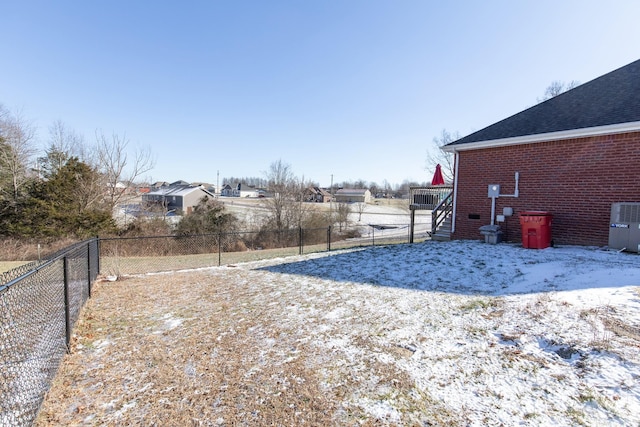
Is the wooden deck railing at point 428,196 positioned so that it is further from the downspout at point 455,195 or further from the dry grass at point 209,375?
the dry grass at point 209,375

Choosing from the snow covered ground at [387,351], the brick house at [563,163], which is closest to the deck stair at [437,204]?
the brick house at [563,163]

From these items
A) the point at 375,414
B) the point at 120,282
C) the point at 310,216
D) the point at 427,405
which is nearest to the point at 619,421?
the point at 427,405

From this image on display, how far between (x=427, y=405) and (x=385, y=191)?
12110 centimetres

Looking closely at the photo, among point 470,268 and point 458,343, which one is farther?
point 470,268

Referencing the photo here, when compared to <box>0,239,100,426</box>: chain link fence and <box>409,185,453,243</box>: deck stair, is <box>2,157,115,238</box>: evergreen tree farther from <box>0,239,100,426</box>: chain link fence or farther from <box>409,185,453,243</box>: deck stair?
<box>409,185,453,243</box>: deck stair

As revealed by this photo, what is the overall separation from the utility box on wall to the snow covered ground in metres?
1.28

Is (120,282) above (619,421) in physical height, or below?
below

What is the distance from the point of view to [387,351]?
129 inches

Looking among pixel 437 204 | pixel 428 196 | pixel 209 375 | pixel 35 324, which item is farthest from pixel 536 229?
pixel 35 324

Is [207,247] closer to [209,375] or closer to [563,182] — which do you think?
[209,375]

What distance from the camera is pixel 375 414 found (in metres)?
2.32

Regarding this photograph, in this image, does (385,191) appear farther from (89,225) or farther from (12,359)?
(12,359)

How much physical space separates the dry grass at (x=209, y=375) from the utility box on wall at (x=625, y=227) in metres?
7.08

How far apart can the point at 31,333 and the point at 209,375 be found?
7.79ft
